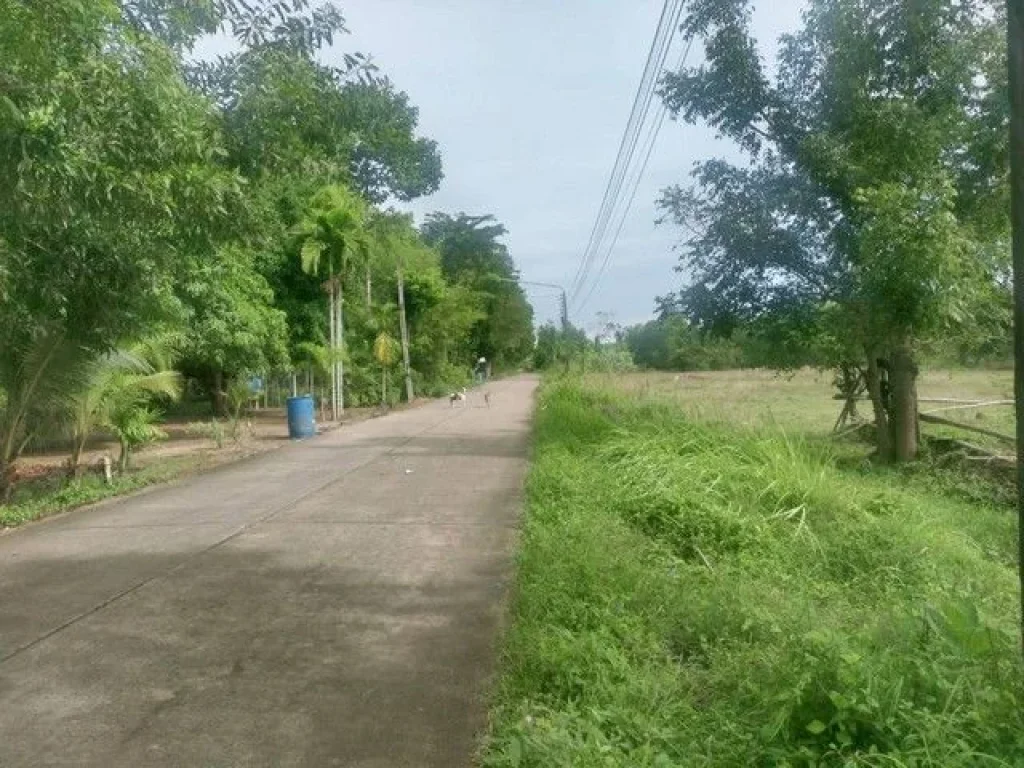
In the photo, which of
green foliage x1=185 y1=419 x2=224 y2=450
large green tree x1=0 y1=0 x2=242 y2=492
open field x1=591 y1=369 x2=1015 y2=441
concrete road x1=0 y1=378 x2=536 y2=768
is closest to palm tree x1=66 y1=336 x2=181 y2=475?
concrete road x1=0 y1=378 x2=536 y2=768

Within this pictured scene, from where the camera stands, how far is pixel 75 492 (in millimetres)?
10203

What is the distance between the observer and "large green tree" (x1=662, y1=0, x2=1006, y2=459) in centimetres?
1049

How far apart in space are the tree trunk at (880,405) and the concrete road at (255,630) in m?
6.18

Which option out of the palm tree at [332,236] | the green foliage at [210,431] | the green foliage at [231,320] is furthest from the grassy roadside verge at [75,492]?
the palm tree at [332,236]

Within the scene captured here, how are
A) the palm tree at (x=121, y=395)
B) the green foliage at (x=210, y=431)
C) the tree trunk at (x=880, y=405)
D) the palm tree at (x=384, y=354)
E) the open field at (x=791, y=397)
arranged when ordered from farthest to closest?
the palm tree at (x=384, y=354) < the green foliage at (x=210, y=431) < the tree trunk at (x=880, y=405) < the open field at (x=791, y=397) < the palm tree at (x=121, y=395)

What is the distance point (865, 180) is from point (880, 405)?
3383 mm

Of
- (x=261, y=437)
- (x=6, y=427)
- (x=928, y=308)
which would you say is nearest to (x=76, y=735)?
(x=6, y=427)

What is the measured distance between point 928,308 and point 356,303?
2307cm

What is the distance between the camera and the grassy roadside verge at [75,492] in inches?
357

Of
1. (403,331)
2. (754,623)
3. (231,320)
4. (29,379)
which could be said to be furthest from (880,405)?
(403,331)

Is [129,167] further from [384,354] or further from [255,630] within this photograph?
[384,354]

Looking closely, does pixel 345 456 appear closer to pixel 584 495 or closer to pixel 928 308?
pixel 584 495

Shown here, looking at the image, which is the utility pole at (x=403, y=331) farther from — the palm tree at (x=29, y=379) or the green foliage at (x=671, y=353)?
the palm tree at (x=29, y=379)

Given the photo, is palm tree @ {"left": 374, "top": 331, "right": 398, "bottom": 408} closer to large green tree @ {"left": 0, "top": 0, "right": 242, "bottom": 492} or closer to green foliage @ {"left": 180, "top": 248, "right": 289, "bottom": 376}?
green foliage @ {"left": 180, "top": 248, "right": 289, "bottom": 376}
